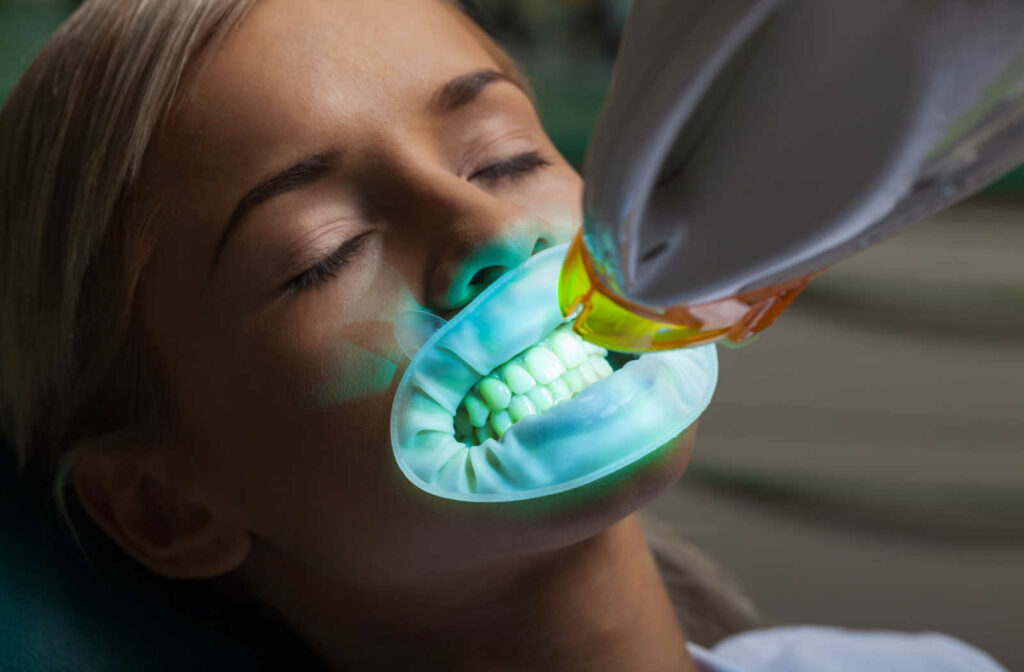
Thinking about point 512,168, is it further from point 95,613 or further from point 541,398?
point 95,613

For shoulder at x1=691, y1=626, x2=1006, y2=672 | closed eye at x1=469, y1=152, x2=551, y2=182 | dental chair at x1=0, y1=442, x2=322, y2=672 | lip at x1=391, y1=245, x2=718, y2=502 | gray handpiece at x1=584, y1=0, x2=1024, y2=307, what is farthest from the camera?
shoulder at x1=691, y1=626, x2=1006, y2=672

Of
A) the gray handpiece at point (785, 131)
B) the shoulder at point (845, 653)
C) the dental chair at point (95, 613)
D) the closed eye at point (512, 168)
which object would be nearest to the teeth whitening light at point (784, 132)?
the gray handpiece at point (785, 131)

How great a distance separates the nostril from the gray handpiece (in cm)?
22

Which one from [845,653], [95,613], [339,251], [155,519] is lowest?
[845,653]

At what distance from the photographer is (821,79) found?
449 mm

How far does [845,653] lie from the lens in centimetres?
123

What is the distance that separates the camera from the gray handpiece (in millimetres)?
426

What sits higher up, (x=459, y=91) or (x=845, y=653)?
(x=459, y=91)

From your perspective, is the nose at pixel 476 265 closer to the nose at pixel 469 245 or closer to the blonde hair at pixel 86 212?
the nose at pixel 469 245

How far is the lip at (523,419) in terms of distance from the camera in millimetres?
683

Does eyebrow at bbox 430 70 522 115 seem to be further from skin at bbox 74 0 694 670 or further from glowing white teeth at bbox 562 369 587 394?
glowing white teeth at bbox 562 369 587 394

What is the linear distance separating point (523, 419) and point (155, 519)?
397 millimetres

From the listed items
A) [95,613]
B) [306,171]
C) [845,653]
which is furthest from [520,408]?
[845,653]

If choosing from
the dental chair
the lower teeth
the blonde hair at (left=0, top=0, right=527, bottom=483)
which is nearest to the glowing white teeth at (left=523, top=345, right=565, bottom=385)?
the lower teeth
